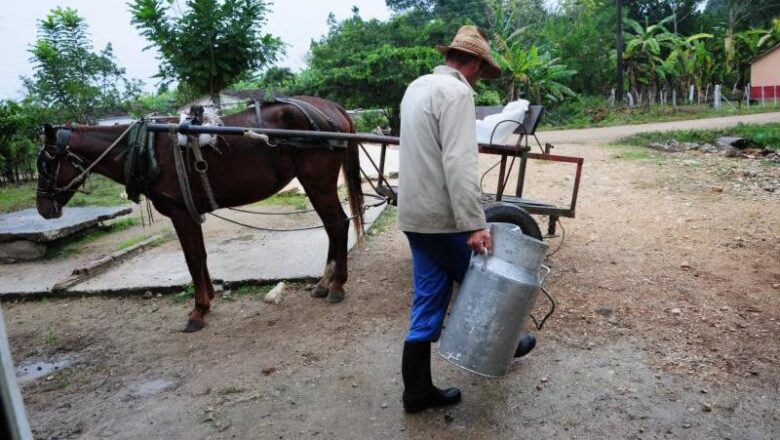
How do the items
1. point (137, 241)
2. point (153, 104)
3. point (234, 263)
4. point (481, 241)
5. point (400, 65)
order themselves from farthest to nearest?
point (153, 104), point (400, 65), point (137, 241), point (234, 263), point (481, 241)

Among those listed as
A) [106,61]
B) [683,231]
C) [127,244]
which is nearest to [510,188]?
[683,231]

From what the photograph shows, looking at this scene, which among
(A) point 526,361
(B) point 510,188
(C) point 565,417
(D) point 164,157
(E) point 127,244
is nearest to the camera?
(C) point 565,417

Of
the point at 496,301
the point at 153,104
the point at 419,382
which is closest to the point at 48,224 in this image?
the point at 419,382

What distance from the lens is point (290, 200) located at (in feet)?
29.0

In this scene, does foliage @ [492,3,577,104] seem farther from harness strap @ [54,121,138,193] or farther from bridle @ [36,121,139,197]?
bridle @ [36,121,139,197]

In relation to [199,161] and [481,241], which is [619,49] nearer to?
[199,161]

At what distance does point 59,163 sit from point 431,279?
325 cm

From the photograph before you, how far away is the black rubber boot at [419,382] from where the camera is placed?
280 cm

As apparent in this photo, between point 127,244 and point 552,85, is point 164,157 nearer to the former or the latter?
point 127,244

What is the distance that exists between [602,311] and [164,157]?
3.42 meters

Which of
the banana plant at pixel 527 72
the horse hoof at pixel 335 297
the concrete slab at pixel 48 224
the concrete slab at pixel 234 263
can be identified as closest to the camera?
the horse hoof at pixel 335 297

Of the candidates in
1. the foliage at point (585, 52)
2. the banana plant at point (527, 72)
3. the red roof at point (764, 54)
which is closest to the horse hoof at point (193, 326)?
the banana plant at point (527, 72)

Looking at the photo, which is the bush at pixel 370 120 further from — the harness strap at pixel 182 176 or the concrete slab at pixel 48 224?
the harness strap at pixel 182 176

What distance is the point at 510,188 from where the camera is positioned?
8781mm
